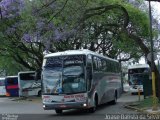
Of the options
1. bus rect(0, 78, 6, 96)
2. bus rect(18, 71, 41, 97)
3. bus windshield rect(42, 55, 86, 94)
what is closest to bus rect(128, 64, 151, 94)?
bus rect(18, 71, 41, 97)

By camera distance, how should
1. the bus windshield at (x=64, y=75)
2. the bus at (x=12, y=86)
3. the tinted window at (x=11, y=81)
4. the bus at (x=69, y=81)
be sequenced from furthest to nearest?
the bus at (x=12, y=86) → the tinted window at (x=11, y=81) → the bus windshield at (x=64, y=75) → the bus at (x=69, y=81)

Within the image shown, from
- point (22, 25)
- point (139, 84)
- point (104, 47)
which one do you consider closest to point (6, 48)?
point (22, 25)

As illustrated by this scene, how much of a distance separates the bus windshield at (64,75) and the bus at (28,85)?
86.7ft

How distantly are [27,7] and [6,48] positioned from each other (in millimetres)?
9125

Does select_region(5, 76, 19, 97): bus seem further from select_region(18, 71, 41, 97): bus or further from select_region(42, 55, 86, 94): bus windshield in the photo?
select_region(42, 55, 86, 94): bus windshield

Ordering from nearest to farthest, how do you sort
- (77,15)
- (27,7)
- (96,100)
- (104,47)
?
(96,100), (77,15), (27,7), (104,47)

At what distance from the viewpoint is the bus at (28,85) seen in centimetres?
4909

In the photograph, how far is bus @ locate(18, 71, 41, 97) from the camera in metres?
49.1

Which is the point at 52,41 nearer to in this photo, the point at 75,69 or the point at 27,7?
the point at 27,7

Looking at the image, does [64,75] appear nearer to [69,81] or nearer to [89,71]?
[69,81]

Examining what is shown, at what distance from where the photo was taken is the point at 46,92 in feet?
74.1

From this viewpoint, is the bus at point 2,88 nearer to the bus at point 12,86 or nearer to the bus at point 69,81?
the bus at point 12,86

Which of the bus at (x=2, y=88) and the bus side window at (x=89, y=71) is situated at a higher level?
the bus side window at (x=89, y=71)

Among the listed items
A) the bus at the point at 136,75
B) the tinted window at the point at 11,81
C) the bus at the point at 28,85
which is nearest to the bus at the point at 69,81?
the bus at the point at 136,75
